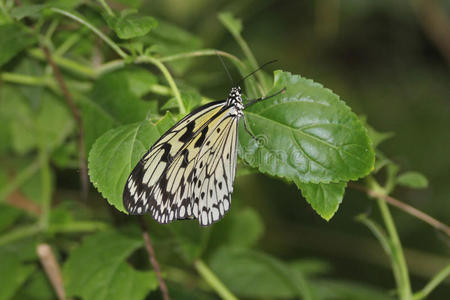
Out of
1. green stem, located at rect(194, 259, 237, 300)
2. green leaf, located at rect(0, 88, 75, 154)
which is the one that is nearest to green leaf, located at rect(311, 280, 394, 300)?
green stem, located at rect(194, 259, 237, 300)

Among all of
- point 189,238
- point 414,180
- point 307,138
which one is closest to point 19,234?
point 189,238

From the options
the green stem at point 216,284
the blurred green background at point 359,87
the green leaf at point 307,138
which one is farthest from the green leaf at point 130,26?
the blurred green background at point 359,87

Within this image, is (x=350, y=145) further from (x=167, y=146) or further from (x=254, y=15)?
(x=254, y=15)

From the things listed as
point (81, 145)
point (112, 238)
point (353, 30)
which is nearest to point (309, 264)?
point (112, 238)

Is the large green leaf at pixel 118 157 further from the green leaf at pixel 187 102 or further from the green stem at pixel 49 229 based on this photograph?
the green stem at pixel 49 229

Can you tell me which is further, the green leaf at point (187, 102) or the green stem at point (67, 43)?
the green stem at point (67, 43)

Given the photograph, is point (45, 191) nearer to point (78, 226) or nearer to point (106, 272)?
point (78, 226)
